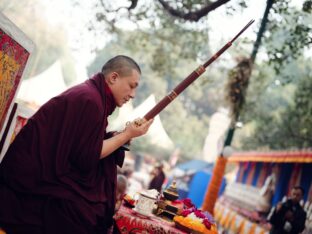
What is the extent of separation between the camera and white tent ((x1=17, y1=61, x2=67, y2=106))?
1969 cm

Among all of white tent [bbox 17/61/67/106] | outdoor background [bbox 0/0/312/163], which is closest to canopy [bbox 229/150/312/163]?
outdoor background [bbox 0/0/312/163]

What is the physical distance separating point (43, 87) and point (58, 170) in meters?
19.0

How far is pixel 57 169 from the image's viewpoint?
2.58 m

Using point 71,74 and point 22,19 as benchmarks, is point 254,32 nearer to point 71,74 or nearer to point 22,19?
point 22,19

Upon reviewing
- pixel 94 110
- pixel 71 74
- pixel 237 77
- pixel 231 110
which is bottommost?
pixel 94 110

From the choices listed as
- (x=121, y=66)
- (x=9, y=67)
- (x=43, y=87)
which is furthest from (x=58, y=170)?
(x=43, y=87)

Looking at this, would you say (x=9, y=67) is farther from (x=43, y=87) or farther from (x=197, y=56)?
(x=43, y=87)

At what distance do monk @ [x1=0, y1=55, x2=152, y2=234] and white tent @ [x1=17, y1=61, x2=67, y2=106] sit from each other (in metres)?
17.0

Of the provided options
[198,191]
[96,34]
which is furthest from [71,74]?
[96,34]

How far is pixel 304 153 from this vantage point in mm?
9797

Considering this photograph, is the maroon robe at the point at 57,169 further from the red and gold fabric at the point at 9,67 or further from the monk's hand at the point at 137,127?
the red and gold fabric at the point at 9,67

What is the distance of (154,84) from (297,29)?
43.7 meters

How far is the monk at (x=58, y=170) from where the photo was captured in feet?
8.47

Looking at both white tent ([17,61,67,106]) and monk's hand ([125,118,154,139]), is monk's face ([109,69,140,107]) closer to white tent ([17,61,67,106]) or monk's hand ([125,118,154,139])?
monk's hand ([125,118,154,139])
